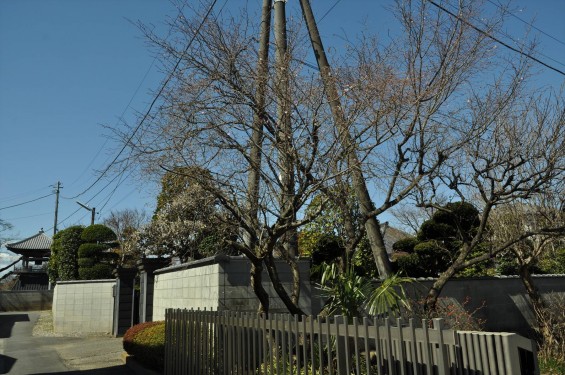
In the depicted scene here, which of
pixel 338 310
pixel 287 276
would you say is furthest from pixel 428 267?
pixel 338 310

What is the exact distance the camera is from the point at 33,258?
54.8 m

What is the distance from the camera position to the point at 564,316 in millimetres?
9594

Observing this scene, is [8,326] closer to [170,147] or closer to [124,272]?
[124,272]

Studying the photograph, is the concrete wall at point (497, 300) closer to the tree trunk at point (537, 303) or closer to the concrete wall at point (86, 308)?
the tree trunk at point (537, 303)

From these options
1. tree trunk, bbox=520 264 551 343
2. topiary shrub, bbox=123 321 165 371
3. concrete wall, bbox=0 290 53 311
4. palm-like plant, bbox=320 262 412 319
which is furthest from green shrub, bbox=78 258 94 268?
tree trunk, bbox=520 264 551 343

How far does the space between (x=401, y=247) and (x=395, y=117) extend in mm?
8915

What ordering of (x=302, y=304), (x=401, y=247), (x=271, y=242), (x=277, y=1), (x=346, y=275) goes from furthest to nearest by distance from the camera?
(x=401, y=247)
(x=277, y=1)
(x=302, y=304)
(x=346, y=275)
(x=271, y=242)

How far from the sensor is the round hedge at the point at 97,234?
2519 centimetres

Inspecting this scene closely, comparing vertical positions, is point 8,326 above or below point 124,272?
below

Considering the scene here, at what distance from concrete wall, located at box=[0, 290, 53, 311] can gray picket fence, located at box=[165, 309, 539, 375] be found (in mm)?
A: 30114

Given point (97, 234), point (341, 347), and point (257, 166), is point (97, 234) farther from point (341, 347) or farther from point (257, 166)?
point (341, 347)

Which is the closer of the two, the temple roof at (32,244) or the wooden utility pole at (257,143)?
the wooden utility pole at (257,143)

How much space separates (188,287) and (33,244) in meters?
51.2

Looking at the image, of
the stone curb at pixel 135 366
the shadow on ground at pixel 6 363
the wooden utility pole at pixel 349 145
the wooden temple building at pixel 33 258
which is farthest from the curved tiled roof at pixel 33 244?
the wooden utility pole at pixel 349 145
